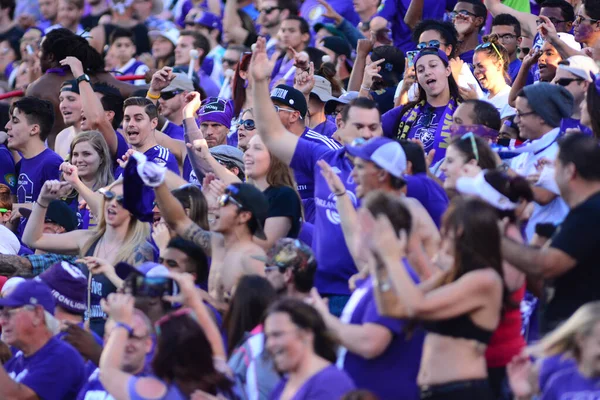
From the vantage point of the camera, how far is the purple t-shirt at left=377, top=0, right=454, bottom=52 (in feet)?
41.2

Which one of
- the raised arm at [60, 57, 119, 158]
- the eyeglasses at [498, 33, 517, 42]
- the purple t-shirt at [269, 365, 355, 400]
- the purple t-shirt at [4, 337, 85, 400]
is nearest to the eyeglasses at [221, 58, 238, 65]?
the raised arm at [60, 57, 119, 158]

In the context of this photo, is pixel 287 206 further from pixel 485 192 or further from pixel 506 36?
pixel 506 36

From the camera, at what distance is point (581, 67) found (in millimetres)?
7844

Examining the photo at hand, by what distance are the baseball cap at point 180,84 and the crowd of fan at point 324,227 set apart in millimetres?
20

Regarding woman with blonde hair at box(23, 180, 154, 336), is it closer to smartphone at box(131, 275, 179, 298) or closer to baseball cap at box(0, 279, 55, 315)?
baseball cap at box(0, 279, 55, 315)

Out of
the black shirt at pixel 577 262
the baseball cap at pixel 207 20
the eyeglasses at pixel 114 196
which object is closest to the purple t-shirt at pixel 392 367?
the black shirt at pixel 577 262

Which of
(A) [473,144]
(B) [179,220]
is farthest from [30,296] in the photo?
(A) [473,144]

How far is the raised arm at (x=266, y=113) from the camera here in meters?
7.44

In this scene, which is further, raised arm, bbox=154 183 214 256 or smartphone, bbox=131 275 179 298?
raised arm, bbox=154 183 214 256

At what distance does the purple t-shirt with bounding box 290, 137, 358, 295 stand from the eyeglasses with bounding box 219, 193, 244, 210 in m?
0.49

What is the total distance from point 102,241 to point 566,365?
13.3 ft

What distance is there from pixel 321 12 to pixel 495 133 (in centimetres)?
687

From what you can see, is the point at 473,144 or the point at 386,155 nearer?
the point at 386,155

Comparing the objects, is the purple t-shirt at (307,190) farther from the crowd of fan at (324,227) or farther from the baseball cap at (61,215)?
the baseball cap at (61,215)
